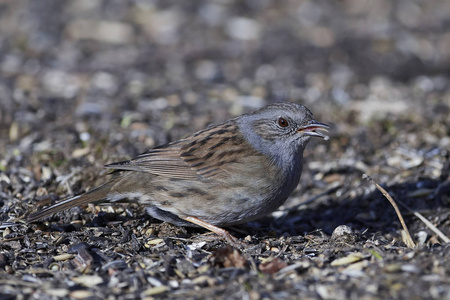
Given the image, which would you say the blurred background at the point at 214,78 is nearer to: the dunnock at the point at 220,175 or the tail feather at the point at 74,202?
the tail feather at the point at 74,202

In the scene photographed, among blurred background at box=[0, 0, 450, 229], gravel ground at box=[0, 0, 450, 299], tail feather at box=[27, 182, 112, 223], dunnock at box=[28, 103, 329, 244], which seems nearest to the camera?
gravel ground at box=[0, 0, 450, 299]

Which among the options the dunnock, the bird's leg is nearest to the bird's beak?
the dunnock

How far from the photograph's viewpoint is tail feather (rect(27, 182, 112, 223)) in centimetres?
501

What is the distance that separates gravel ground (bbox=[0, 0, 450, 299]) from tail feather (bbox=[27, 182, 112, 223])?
6.8 inches

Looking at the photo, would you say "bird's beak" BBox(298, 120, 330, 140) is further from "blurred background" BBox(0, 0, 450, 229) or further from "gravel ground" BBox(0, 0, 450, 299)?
"blurred background" BBox(0, 0, 450, 229)

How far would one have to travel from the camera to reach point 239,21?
11156 mm

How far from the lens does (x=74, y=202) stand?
507 centimetres

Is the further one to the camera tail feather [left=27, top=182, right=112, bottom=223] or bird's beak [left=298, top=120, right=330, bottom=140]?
bird's beak [left=298, top=120, right=330, bottom=140]

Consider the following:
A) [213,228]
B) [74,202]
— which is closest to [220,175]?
[213,228]

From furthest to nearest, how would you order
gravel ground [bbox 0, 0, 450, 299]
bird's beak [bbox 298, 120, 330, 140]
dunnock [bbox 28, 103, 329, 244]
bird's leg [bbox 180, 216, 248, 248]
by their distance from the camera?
bird's beak [bbox 298, 120, 330, 140], bird's leg [bbox 180, 216, 248, 248], dunnock [bbox 28, 103, 329, 244], gravel ground [bbox 0, 0, 450, 299]

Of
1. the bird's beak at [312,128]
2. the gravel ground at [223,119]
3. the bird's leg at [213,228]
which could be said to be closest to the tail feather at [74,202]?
the gravel ground at [223,119]

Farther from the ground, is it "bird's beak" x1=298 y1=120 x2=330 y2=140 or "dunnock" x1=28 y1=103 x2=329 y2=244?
"bird's beak" x1=298 y1=120 x2=330 y2=140

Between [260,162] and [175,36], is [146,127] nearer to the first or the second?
[260,162]

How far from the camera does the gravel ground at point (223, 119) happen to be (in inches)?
167
